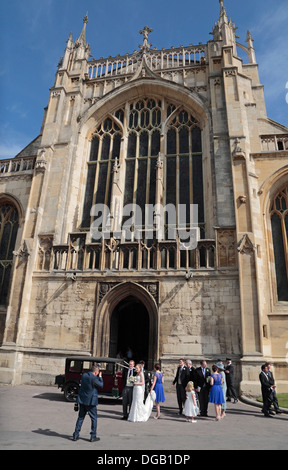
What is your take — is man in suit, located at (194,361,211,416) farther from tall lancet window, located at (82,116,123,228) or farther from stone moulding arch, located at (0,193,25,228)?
stone moulding arch, located at (0,193,25,228)

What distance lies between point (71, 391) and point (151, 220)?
9032 mm

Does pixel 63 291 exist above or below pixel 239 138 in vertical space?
below

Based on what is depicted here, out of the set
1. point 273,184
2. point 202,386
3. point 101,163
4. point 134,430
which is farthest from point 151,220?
point 134,430

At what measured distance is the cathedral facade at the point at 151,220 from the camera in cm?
1334

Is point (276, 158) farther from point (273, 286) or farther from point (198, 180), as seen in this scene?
point (273, 286)

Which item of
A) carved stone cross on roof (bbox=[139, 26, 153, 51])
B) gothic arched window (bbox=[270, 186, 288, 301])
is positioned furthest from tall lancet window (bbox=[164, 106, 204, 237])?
carved stone cross on roof (bbox=[139, 26, 153, 51])

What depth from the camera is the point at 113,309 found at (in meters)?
14.5

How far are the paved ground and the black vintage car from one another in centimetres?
47

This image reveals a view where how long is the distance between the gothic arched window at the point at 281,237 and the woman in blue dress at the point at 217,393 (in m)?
7.06

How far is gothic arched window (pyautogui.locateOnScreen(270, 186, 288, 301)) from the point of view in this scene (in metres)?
14.5

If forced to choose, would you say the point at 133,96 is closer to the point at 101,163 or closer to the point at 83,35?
the point at 101,163

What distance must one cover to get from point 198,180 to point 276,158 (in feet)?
12.9
